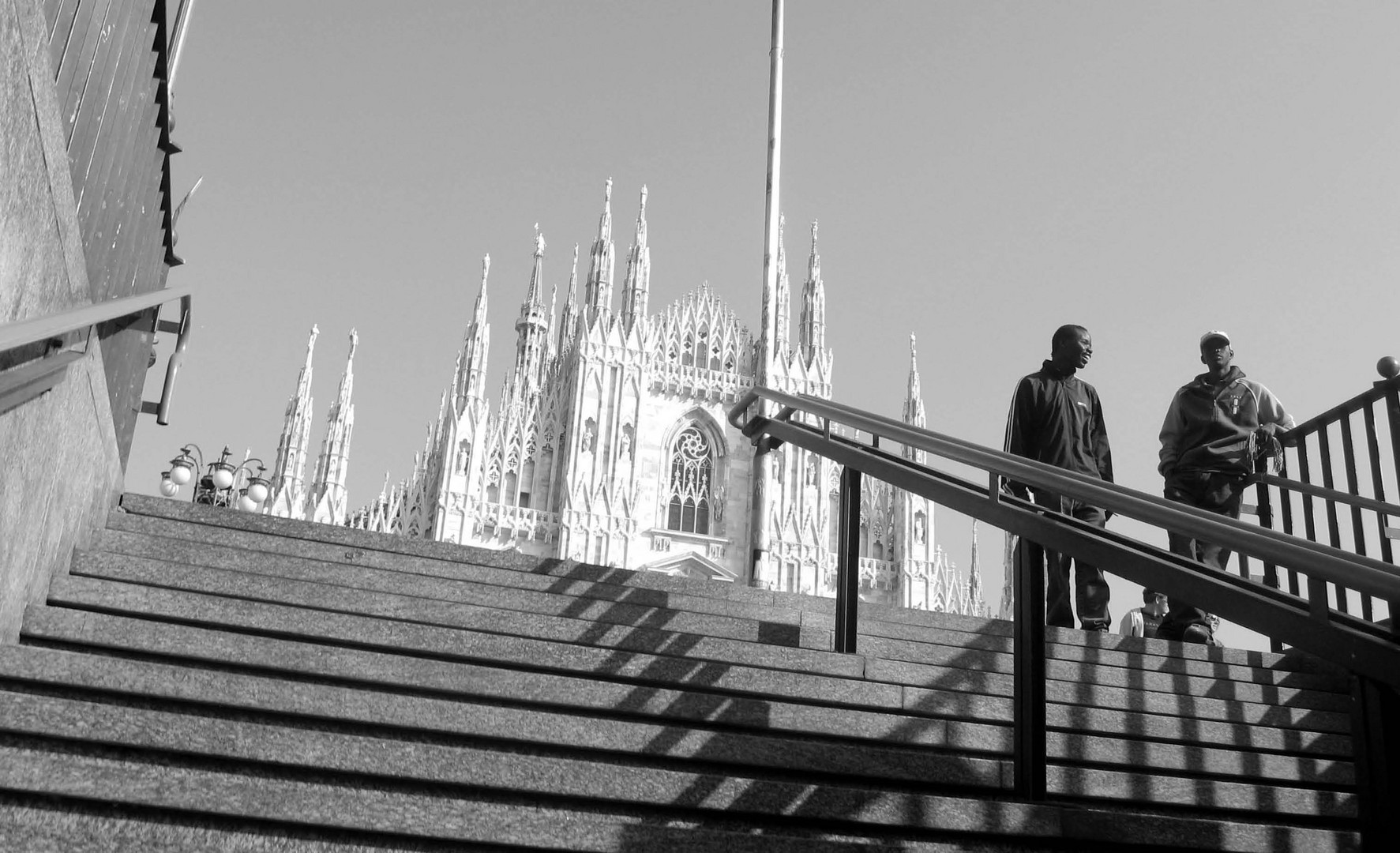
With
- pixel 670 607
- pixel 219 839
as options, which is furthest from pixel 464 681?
pixel 670 607

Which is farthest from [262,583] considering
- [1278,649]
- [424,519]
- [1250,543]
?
[424,519]

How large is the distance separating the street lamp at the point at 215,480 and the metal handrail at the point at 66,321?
37.2 ft

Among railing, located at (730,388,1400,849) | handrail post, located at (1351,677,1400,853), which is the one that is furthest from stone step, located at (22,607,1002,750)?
handrail post, located at (1351,677,1400,853)

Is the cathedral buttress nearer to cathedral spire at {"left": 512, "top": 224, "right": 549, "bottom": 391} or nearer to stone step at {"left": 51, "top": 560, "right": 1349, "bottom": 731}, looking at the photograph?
cathedral spire at {"left": 512, "top": 224, "right": 549, "bottom": 391}

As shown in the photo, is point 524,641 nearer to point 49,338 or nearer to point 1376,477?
point 49,338

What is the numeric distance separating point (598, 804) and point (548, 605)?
1392 millimetres

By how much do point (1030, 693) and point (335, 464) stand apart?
98.6 feet

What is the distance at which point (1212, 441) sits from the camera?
6.39 meters

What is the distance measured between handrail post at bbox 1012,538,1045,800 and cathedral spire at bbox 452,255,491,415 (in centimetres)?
2852

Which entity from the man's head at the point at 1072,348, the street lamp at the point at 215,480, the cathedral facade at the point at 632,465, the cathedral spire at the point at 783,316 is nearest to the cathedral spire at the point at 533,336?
the cathedral facade at the point at 632,465

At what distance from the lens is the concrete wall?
2.64 m

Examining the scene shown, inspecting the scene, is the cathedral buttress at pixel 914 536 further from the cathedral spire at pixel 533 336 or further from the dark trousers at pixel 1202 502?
the dark trousers at pixel 1202 502

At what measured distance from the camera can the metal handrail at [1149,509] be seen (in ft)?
7.53

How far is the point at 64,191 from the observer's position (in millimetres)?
3117
